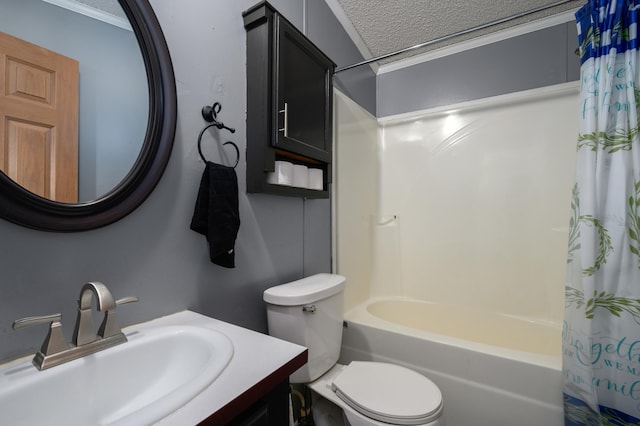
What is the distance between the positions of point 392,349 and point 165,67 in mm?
1721

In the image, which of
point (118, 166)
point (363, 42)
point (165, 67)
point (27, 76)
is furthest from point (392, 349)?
point (363, 42)

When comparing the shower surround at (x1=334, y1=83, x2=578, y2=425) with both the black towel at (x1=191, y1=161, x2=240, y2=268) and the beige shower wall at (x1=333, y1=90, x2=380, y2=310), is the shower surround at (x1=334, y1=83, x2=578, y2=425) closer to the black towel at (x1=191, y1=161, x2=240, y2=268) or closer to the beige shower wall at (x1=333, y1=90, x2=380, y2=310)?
the beige shower wall at (x1=333, y1=90, x2=380, y2=310)

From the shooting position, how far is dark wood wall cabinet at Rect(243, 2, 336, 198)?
1156mm

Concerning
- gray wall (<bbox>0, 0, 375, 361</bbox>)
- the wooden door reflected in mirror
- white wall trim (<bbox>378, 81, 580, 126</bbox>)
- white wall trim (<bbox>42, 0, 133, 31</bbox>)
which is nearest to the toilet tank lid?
gray wall (<bbox>0, 0, 375, 361</bbox>)

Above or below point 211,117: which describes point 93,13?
above

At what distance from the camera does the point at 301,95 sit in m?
1.35

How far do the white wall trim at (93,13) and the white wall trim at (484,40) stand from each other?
6.94 feet

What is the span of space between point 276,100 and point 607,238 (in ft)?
4.99

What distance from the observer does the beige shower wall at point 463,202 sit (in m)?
1.92

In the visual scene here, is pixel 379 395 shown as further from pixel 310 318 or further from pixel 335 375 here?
pixel 310 318

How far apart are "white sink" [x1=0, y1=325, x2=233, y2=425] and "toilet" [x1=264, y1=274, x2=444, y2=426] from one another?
0.46 metres

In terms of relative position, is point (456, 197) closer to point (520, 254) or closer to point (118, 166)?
point (520, 254)

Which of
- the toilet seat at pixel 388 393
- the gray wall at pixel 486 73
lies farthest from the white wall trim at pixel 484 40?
the toilet seat at pixel 388 393

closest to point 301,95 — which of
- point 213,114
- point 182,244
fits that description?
point 213,114
